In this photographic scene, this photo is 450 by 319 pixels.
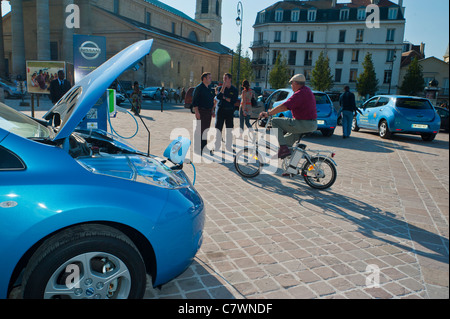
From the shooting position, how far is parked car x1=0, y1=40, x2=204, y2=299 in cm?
204

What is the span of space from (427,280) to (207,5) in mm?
86781

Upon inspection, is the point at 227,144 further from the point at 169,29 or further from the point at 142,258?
the point at 169,29

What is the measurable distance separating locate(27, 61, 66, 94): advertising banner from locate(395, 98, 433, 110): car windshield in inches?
501

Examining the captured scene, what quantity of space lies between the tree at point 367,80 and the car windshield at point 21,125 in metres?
59.2

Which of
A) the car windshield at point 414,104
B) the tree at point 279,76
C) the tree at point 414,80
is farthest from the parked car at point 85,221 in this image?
the tree at point 279,76

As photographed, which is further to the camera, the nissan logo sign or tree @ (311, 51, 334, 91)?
tree @ (311, 51, 334, 91)

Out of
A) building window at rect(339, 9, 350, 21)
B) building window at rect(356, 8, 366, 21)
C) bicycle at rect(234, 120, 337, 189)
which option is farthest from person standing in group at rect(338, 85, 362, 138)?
building window at rect(339, 9, 350, 21)

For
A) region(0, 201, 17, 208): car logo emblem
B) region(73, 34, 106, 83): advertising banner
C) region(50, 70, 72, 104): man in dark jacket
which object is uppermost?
region(73, 34, 106, 83): advertising banner

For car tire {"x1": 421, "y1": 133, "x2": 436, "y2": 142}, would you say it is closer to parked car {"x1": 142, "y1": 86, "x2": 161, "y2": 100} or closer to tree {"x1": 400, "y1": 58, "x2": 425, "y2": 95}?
parked car {"x1": 142, "y1": 86, "x2": 161, "y2": 100}

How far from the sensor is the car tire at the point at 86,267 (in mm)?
2078

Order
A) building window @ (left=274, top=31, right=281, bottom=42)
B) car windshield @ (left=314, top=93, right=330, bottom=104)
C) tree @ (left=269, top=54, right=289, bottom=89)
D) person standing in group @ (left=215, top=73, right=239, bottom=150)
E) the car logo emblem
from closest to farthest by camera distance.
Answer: the car logo emblem, person standing in group @ (left=215, top=73, right=239, bottom=150), car windshield @ (left=314, top=93, right=330, bottom=104), tree @ (left=269, top=54, right=289, bottom=89), building window @ (left=274, top=31, right=281, bottom=42)

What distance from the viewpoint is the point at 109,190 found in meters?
2.27

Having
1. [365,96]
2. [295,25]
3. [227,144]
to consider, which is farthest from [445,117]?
[295,25]

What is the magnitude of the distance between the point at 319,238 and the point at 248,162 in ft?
9.99
